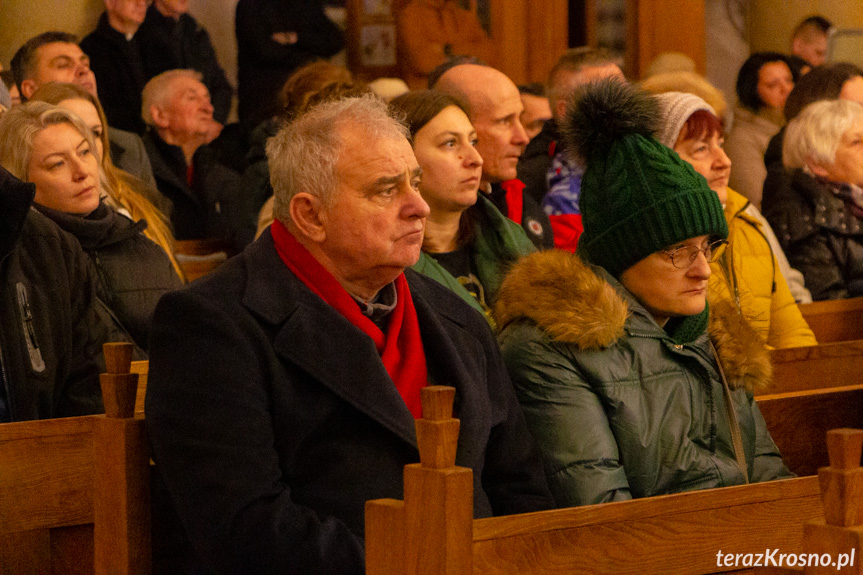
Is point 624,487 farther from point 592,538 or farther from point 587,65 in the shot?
point 587,65

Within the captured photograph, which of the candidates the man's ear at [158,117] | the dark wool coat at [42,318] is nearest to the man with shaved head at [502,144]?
the dark wool coat at [42,318]

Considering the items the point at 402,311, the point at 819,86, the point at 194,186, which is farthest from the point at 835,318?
the point at 194,186

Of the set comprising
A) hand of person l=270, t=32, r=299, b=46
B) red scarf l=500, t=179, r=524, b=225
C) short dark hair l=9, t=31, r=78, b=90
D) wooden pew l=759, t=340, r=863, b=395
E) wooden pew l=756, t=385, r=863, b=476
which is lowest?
wooden pew l=756, t=385, r=863, b=476

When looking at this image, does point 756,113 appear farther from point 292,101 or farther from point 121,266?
point 121,266

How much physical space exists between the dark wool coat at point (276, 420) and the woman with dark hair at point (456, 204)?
112 centimetres

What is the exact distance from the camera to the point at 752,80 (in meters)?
6.68

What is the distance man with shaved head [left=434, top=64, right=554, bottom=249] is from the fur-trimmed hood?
110 cm

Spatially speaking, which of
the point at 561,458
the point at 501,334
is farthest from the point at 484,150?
the point at 561,458

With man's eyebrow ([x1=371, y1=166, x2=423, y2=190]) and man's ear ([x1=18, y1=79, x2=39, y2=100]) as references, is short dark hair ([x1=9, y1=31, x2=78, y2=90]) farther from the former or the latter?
man's eyebrow ([x1=371, y1=166, x2=423, y2=190])

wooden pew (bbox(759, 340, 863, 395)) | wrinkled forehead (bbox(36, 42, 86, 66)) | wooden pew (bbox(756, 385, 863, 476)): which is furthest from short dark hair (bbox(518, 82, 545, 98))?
wooden pew (bbox(756, 385, 863, 476))

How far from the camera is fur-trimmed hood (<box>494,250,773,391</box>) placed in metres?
2.23

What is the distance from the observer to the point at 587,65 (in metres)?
4.82

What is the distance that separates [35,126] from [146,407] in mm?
1690

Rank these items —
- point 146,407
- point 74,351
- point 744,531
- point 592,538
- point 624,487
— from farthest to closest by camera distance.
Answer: point 74,351
point 624,487
point 146,407
point 744,531
point 592,538
